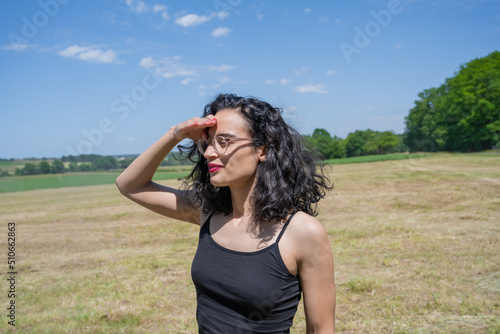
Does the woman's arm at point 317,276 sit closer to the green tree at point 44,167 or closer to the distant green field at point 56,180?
the distant green field at point 56,180

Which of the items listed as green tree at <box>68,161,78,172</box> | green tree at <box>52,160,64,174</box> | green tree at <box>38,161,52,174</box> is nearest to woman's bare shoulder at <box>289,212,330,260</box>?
green tree at <box>68,161,78,172</box>

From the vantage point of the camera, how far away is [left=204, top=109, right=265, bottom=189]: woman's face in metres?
1.80

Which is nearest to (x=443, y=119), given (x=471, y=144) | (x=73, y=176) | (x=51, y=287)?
(x=471, y=144)

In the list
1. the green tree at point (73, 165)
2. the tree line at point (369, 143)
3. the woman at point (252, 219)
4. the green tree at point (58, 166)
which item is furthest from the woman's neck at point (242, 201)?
the tree line at point (369, 143)

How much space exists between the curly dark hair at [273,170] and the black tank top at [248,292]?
138 millimetres

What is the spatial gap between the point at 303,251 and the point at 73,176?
43.3 m

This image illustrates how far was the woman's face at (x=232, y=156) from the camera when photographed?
1.80 meters

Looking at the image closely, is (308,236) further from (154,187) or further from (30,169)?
(30,169)

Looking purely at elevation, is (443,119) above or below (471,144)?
above

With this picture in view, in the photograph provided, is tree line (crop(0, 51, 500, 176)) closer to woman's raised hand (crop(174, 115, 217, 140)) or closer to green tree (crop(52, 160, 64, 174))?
green tree (crop(52, 160, 64, 174))

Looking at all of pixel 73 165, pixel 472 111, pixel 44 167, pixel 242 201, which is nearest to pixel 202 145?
pixel 242 201

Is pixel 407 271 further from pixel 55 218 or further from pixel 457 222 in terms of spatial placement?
pixel 55 218

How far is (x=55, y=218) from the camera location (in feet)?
45.8

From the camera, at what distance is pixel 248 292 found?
1.61m
